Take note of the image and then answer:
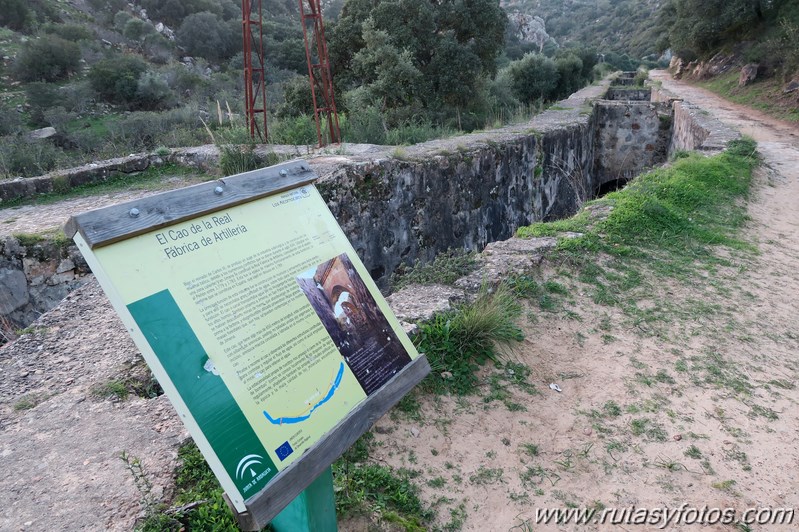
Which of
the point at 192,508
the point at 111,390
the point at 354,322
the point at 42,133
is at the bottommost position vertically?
the point at 192,508

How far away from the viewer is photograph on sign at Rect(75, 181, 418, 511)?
1.38 metres

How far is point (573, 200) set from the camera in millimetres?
9906

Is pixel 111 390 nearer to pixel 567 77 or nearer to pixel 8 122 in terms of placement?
pixel 8 122

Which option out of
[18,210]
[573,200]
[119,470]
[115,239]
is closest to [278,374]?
[115,239]

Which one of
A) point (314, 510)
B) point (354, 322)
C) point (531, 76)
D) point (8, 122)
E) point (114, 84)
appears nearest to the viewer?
point (314, 510)

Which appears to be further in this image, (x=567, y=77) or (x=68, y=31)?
(x=68, y=31)

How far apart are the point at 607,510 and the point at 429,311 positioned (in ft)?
5.20

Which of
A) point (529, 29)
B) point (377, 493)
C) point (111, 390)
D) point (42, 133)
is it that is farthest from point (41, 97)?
point (529, 29)

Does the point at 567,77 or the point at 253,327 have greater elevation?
the point at 253,327

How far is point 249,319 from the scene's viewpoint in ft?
5.08

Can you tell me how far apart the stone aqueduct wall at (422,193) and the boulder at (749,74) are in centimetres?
790

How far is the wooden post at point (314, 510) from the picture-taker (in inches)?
67.5

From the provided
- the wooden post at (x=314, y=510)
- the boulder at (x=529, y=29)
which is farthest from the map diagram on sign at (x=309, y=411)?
the boulder at (x=529, y=29)

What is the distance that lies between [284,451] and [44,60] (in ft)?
76.9
